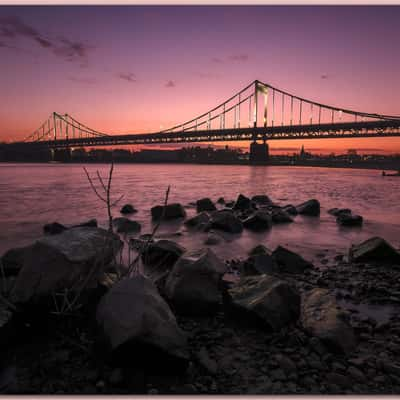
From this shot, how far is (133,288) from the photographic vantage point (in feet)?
6.07

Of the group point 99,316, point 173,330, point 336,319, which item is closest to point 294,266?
point 336,319

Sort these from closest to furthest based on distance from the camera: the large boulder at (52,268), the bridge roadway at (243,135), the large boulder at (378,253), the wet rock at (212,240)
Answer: the large boulder at (52,268)
the large boulder at (378,253)
the wet rock at (212,240)
the bridge roadway at (243,135)

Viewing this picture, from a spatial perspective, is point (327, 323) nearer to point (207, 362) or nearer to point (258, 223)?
point (207, 362)

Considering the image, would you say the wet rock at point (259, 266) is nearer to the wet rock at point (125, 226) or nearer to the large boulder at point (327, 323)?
the large boulder at point (327, 323)

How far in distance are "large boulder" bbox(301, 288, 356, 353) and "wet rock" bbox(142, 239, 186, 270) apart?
1.60 m

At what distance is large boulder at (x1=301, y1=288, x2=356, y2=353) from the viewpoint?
190 centimetres

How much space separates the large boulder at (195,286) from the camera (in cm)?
233

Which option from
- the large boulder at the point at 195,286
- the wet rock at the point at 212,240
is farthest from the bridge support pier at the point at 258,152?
the large boulder at the point at 195,286

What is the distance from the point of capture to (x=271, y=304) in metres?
2.13

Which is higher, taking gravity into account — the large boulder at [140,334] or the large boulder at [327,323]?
the large boulder at [140,334]

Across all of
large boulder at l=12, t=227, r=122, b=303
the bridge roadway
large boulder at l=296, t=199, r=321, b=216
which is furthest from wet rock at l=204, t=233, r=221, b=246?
the bridge roadway

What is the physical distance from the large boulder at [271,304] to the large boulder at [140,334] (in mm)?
631

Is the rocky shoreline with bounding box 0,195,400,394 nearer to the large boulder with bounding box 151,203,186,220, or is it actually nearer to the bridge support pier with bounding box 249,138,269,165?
the large boulder with bounding box 151,203,186,220

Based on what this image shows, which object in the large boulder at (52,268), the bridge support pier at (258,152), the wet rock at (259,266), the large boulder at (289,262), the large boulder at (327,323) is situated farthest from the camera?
the bridge support pier at (258,152)
